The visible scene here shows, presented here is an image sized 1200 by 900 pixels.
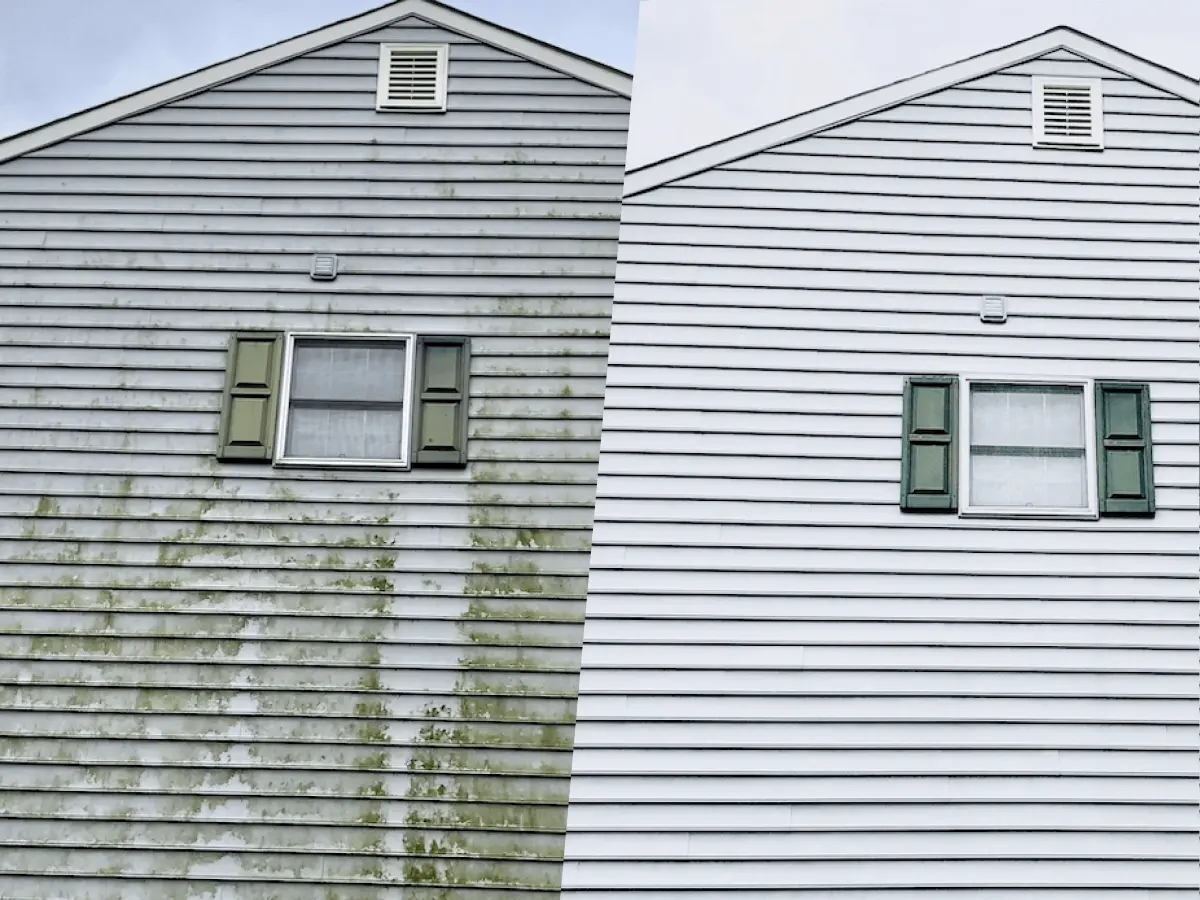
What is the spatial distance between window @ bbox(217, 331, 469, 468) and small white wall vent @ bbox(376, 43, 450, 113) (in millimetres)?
1440

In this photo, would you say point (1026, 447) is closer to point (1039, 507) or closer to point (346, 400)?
Answer: point (1039, 507)

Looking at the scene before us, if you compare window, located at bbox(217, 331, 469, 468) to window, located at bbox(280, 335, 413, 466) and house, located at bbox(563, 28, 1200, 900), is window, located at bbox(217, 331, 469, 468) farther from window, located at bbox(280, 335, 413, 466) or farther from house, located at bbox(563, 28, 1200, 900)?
house, located at bbox(563, 28, 1200, 900)

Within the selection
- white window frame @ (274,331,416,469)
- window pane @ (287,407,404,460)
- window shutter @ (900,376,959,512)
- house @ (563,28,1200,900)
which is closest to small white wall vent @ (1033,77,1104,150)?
house @ (563,28,1200,900)

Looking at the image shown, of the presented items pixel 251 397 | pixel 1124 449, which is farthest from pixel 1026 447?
pixel 251 397

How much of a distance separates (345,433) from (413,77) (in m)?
2.18

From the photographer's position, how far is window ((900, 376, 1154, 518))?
7781 mm

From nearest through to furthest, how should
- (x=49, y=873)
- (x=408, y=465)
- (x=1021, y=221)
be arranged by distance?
(x=49, y=873) < (x=408, y=465) < (x=1021, y=221)

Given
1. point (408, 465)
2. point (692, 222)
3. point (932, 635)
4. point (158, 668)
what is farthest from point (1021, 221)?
point (158, 668)

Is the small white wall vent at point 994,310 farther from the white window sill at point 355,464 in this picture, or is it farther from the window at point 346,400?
the white window sill at point 355,464

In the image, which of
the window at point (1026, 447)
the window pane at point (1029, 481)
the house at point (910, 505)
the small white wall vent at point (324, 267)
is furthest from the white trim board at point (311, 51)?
the window pane at point (1029, 481)

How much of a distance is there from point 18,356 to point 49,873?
2786 mm

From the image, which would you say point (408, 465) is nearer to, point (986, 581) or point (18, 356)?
point (18, 356)

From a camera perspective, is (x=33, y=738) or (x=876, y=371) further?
(x=876, y=371)

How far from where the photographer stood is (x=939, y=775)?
24.3ft
